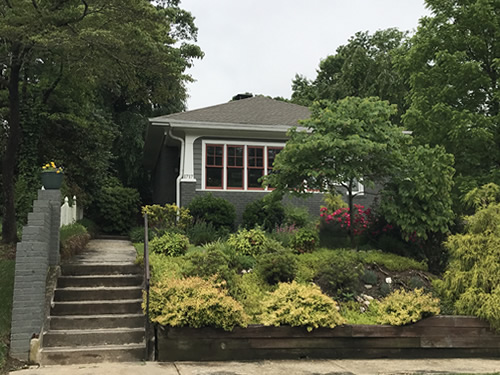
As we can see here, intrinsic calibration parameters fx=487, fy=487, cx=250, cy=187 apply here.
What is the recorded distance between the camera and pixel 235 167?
15.5 meters

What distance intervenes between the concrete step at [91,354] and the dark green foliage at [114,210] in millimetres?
12141

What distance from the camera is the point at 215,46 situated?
79.9ft

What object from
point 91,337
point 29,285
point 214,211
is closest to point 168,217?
point 214,211

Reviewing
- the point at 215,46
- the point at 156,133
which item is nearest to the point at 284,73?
the point at 215,46

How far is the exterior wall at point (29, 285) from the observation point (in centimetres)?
657

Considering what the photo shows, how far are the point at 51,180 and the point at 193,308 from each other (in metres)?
3.54

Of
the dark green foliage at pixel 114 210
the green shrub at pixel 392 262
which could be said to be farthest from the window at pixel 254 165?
the dark green foliage at pixel 114 210

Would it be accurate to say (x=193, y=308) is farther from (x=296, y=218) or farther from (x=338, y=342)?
(x=296, y=218)

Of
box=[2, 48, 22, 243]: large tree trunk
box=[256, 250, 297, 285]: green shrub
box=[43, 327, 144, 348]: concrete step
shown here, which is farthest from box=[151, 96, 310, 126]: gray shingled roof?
box=[43, 327, 144, 348]: concrete step

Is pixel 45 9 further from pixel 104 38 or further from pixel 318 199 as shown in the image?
pixel 318 199

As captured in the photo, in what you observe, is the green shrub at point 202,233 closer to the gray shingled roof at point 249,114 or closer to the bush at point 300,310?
the gray shingled roof at point 249,114

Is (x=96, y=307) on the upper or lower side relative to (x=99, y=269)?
lower

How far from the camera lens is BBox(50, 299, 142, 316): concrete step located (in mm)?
7598

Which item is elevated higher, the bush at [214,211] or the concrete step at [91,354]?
the bush at [214,211]
